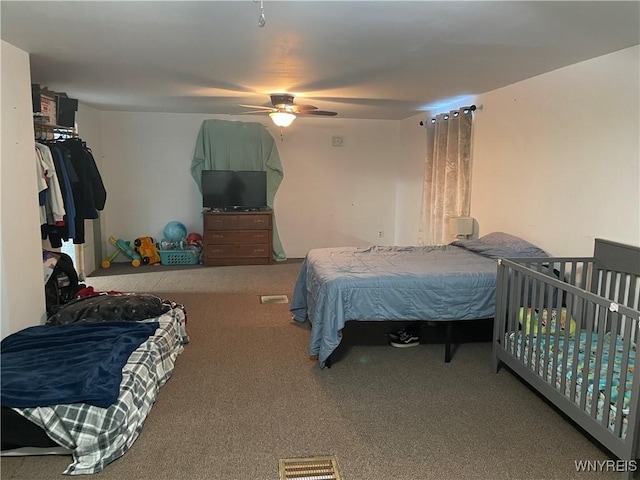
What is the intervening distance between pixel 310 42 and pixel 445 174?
2942 mm

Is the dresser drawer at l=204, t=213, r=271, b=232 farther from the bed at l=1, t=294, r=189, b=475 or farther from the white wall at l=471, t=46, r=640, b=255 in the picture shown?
the bed at l=1, t=294, r=189, b=475

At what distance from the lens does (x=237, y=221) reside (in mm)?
6574

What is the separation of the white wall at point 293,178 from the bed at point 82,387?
3967 millimetres

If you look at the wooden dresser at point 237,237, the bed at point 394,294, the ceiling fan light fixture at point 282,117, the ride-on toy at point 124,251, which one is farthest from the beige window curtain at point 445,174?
the ride-on toy at point 124,251

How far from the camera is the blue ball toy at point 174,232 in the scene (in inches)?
265

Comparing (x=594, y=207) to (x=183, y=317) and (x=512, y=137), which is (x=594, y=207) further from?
(x=183, y=317)

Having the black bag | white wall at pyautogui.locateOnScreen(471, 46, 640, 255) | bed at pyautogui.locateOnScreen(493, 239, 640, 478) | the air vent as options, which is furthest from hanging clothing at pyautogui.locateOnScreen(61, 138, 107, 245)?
white wall at pyautogui.locateOnScreen(471, 46, 640, 255)

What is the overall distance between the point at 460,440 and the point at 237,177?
5198mm

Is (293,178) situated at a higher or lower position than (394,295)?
higher

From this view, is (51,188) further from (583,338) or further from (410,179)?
(410,179)

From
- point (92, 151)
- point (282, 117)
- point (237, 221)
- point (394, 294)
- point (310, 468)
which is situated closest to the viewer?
point (310, 468)

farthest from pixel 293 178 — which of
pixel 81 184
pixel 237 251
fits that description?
pixel 81 184

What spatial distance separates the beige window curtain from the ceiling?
1.71 ft

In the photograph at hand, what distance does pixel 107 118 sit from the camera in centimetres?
659
